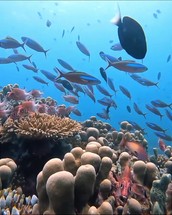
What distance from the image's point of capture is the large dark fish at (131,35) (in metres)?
4.07

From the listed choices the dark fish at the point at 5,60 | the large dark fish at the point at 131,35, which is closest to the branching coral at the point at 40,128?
the large dark fish at the point at 131,35

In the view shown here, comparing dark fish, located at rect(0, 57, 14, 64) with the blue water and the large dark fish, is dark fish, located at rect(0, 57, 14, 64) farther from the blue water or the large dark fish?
the blue water

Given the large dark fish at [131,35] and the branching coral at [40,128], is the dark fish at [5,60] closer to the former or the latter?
the branching coral at [40,128]

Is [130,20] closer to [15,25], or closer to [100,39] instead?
[15,25]

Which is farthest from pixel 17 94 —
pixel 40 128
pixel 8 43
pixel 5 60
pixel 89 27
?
pixel 89 27

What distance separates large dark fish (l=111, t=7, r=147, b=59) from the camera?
13.4 feet

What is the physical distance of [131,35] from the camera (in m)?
4.11

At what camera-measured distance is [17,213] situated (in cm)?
331

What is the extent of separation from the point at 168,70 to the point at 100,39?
148 ft

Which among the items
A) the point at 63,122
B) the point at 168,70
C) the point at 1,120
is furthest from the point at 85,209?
the point at 168,70

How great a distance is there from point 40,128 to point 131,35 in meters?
2.31

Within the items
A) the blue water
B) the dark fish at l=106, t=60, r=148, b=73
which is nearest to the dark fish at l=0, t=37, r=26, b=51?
the dark fish at l=106, t=60, r=148, b=73

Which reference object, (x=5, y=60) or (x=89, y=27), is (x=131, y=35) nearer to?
(x=5, y=60)

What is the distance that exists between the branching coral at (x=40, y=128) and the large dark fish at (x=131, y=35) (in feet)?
6.56
